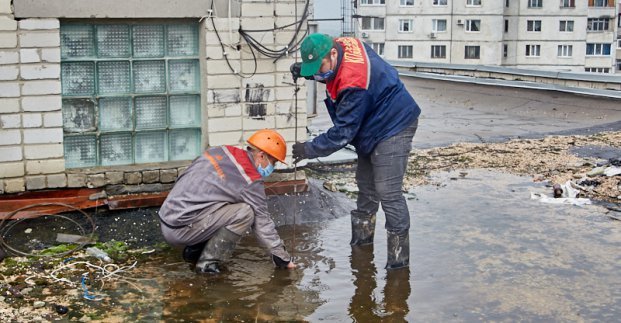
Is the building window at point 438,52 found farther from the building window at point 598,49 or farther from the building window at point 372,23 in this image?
the building window at point 598,49

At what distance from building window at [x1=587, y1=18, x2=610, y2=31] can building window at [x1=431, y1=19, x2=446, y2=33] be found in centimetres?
1430

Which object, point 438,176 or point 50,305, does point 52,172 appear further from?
point 438,176

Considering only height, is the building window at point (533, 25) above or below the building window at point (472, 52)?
above

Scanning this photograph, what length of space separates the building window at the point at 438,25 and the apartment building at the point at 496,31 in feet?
0.06

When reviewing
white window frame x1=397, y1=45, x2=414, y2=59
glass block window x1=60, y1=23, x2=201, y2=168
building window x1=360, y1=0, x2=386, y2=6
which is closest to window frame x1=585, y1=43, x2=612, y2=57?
white window frame x1=397, y1=45, x2=414, y2=59

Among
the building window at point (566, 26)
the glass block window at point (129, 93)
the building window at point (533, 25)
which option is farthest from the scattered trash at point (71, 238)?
the building window at point (566, 26)

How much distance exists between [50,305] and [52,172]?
7.15ft

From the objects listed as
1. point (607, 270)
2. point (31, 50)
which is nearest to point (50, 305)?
point (31, 50)

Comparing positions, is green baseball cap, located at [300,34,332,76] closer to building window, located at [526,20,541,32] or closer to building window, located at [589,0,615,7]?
building window, located at [526,20,541,32]

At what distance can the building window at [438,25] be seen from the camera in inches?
2549

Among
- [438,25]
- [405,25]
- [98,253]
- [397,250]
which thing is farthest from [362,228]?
[438,25]

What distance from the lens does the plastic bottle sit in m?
6.41

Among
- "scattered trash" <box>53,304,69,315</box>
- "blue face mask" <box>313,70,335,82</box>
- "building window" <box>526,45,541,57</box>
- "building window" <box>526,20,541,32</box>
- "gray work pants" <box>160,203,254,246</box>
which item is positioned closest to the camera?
"scattered trash" <box>53,304,69,315</box>

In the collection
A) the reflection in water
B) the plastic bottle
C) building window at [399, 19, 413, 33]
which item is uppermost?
building window at [399, 19, 413, 33]
